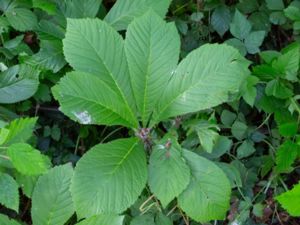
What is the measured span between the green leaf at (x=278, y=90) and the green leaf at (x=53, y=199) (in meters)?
0.84

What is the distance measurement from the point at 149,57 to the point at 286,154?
676mm

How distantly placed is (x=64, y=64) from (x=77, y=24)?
409mm

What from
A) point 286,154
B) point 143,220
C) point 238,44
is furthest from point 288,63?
point 143,220

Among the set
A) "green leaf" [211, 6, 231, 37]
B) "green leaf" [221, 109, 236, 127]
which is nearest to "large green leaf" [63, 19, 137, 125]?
"green leaf" [221, 109, 236, 127]

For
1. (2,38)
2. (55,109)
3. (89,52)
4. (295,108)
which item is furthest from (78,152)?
(295,108)

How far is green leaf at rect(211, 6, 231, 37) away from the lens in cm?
219

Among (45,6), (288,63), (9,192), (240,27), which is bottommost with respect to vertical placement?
(9,192)

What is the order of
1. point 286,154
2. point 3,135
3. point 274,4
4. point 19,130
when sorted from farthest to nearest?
point 274,4 < point 286,154 < point 19,130 < point 3,135

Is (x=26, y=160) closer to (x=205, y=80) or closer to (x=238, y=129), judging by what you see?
(x=205, y=80)

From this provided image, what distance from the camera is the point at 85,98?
4.87 ft

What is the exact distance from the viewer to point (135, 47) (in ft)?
5.10

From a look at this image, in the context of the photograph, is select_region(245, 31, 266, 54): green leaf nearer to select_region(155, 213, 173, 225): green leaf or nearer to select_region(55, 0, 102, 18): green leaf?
select_region(55, 0, 102, 18): green leaf

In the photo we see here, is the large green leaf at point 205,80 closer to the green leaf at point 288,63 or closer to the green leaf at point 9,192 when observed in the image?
the green leaf at point 288,63

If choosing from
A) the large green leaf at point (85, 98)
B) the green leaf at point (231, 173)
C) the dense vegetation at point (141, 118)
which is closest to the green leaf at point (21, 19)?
the dense vegetation at point (141, 118)
